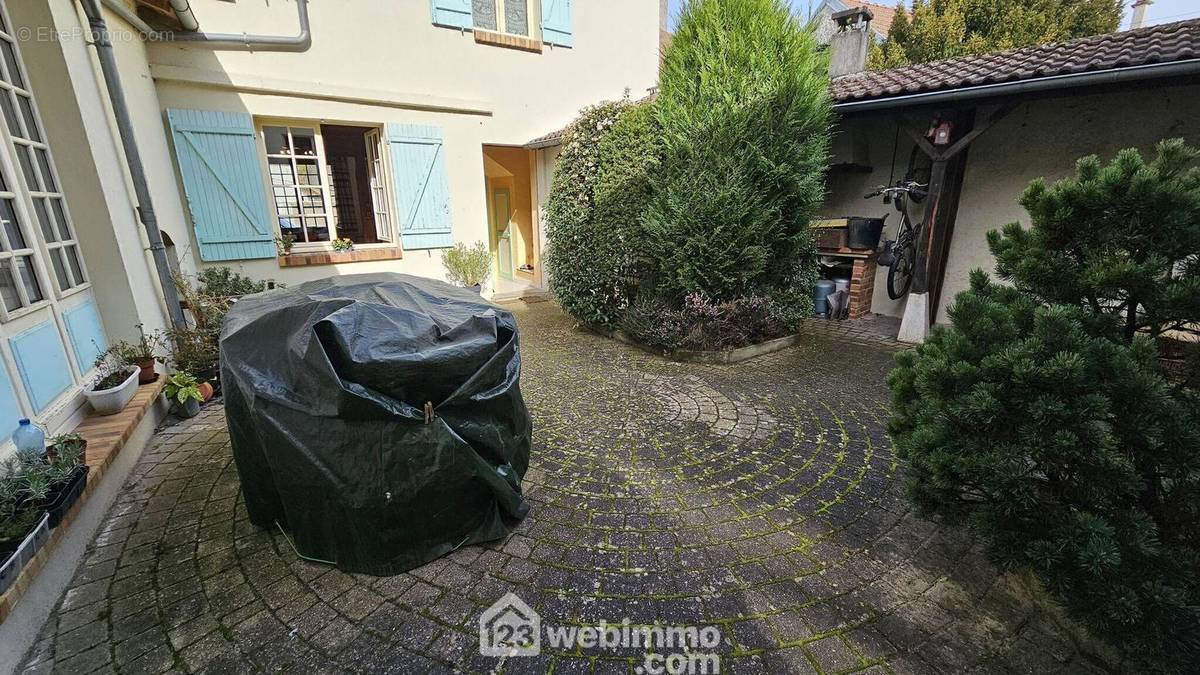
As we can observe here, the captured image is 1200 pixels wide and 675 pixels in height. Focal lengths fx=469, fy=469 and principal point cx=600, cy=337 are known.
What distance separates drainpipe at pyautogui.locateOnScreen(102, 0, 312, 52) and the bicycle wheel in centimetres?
797

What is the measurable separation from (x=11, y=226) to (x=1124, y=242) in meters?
5.19

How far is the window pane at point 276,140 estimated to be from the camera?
19.7 ft

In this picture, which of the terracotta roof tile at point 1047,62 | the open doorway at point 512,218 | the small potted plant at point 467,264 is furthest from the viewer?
the open doorway at point 512,218

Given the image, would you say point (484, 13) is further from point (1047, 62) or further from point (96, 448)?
point (96, 448)

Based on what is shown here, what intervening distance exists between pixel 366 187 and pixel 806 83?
23.4 feet

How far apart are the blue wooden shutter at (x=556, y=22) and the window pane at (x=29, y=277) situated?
22.6ft

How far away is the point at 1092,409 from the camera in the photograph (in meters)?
1.48

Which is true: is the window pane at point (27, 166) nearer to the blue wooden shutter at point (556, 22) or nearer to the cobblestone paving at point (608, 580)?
the cobblestone paving at point (608, 580)

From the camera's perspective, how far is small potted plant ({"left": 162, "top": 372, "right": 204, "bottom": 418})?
12.0 feet

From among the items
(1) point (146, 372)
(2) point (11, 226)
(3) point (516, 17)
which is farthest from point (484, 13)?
(1) point (146, 372)

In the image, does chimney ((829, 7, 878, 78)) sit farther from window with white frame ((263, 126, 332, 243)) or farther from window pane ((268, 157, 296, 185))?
window pane ((268, 157, 296, 185))

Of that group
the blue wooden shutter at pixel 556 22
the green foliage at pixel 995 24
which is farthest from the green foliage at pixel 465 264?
the green foliage at pixel 995 24

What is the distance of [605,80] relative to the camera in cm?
858

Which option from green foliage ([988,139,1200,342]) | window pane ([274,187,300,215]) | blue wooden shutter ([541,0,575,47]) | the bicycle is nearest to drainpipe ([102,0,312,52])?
window pane ([274,187,300,215])
